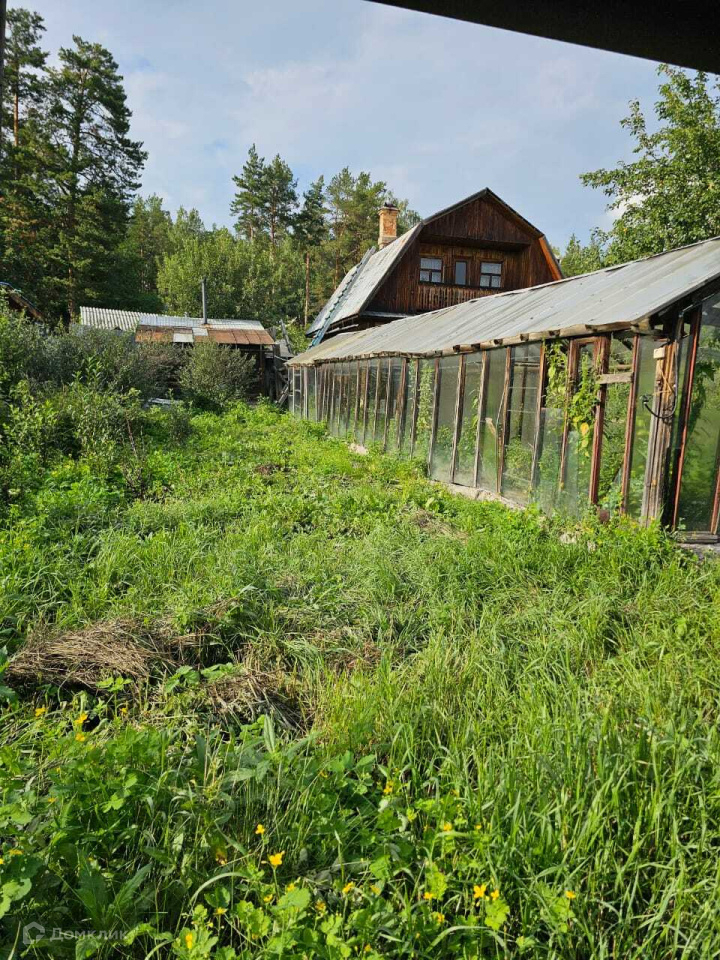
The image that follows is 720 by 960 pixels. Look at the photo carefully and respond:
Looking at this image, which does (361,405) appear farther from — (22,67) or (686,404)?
(22,67)

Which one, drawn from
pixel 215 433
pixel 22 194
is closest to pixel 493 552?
pixel 215 433

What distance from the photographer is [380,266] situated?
77.0 ft

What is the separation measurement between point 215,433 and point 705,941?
13.2 metres

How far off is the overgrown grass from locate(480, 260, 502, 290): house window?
20189 mm

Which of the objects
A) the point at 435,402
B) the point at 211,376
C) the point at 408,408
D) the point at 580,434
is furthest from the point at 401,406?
the point at 211,376

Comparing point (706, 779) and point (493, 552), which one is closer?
point (706, 779)

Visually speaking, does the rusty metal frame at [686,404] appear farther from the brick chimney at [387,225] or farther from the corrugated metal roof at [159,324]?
the corrugated metal roof at [159,324]

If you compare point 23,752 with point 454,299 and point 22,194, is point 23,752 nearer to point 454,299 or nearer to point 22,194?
point 454,299

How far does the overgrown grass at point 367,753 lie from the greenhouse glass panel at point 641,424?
3.58 feet

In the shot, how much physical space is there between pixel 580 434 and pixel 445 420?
132 inches

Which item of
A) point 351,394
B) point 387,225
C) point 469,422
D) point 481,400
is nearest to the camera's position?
point 481,400

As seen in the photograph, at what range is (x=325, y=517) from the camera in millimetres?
6562

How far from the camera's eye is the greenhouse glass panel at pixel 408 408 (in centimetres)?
1117

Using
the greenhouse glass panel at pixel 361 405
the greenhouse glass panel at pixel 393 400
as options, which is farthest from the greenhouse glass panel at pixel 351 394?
the greenhouse glass panel at pixel 393 400
